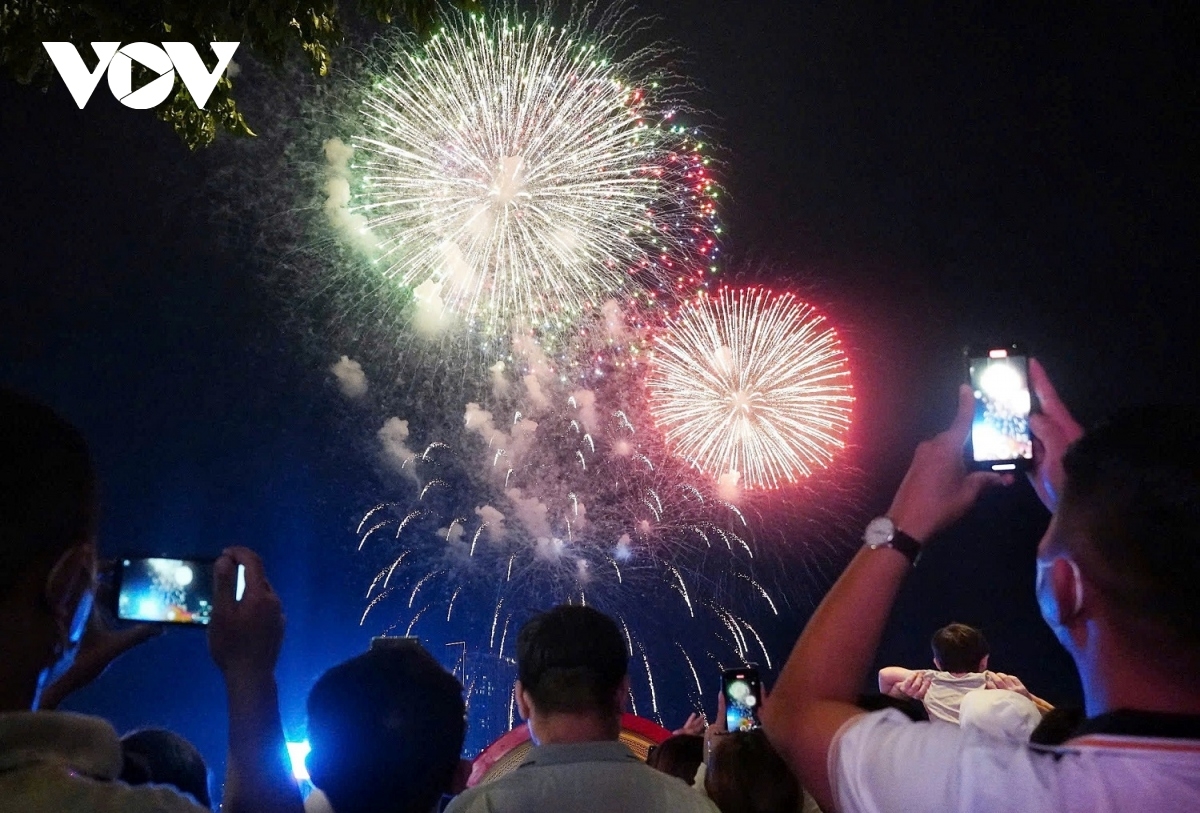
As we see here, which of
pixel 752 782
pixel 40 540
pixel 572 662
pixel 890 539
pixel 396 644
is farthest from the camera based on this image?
pixel 752 782

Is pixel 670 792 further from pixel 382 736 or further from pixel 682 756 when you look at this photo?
pixel 682 756

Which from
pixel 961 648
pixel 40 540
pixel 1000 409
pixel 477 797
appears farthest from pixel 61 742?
pixel 961 648

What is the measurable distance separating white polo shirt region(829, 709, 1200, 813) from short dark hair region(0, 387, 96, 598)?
48.0 inches

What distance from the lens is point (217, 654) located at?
5.68 ft

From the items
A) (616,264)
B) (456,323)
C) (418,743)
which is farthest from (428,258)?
(418,743)

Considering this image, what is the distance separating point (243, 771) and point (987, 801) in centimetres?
118

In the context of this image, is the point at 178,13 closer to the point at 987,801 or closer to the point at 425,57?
the point at 987,801

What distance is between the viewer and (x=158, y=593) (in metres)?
2.40

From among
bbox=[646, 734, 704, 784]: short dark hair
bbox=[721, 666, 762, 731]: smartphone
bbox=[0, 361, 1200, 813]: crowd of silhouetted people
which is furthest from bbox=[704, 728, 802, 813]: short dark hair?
bbox=[721, 666, 762, 731]: smartphone

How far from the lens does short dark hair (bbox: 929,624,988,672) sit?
5020mm

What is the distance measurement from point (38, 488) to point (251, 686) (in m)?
0.51

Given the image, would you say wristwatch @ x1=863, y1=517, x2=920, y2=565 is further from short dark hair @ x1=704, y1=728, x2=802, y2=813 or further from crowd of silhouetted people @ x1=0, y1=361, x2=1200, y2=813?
short dark hair @ x1=704, y1=728, x2=802, y2=813
